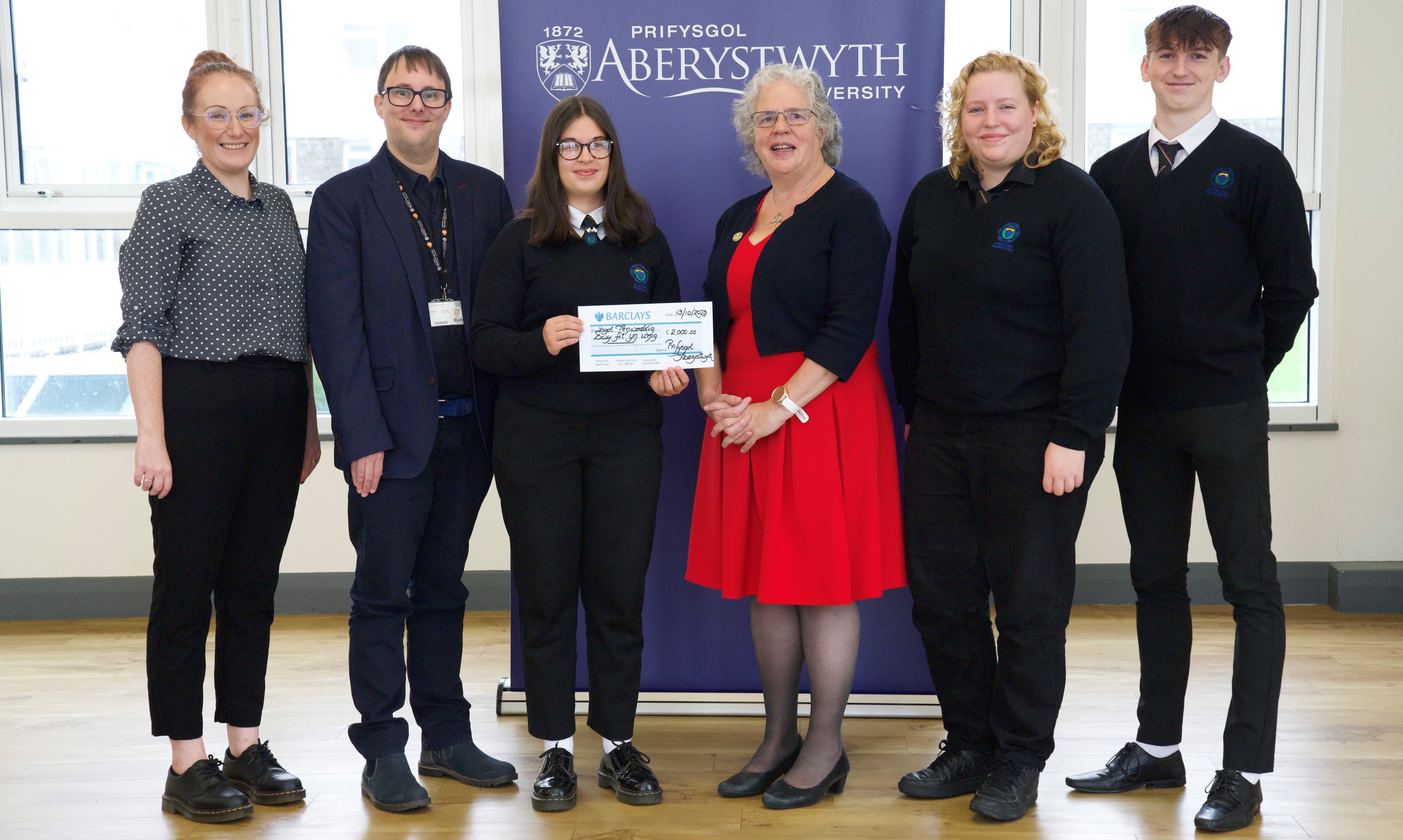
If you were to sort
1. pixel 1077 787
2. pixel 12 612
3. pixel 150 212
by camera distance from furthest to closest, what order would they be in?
pixel 12 612
pixel 1077 787
pixel 150 212

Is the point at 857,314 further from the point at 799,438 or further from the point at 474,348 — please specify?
the point at 474,348

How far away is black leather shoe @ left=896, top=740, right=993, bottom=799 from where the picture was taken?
250cm

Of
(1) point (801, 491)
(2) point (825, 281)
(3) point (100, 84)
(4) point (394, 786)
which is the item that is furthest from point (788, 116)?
(3) point (100, 84)

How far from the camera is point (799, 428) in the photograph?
7.80 ft

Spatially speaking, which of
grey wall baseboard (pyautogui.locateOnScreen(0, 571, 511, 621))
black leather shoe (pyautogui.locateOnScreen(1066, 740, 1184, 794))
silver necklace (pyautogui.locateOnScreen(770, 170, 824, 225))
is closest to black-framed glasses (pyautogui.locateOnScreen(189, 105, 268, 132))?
silver necklace (pyautogui.locateOnScreen(770, 170, 824, 225))

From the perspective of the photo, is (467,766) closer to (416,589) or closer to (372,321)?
(416,589)

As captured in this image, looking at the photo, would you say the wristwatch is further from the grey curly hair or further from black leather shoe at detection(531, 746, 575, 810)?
black leather shoe at detection(531, 746, 575, 810)

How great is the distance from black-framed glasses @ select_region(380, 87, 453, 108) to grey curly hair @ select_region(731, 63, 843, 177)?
73 centimetres

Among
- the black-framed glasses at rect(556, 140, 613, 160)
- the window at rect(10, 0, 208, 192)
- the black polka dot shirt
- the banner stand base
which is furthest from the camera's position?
the window at rect(10, 0, 208, 192)

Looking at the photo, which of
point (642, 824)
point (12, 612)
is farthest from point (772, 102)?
point (12, 612)

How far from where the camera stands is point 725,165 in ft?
9.63

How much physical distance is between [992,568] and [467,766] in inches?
55.4

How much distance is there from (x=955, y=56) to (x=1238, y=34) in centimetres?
119

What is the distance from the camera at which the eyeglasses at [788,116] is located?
7.74 ft
